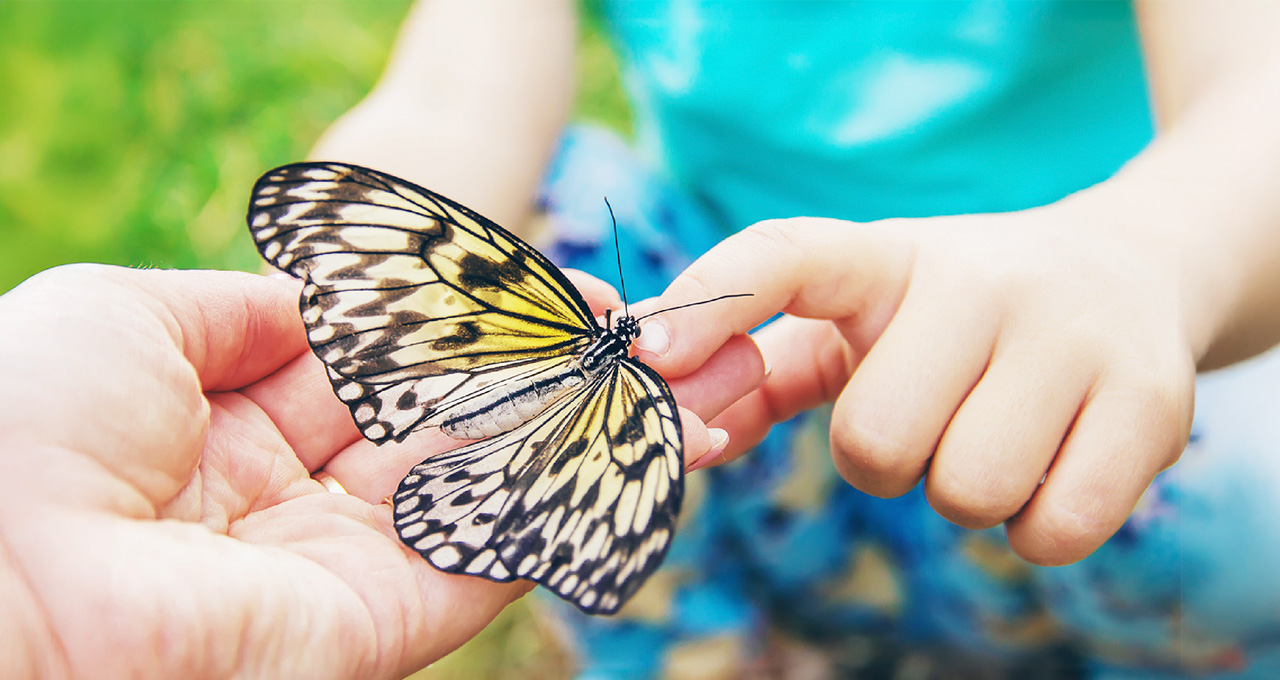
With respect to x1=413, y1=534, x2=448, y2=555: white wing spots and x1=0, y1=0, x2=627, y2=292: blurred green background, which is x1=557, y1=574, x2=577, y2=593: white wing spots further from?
x1=0, y1=0, x2=627, y2=292: blurred green background

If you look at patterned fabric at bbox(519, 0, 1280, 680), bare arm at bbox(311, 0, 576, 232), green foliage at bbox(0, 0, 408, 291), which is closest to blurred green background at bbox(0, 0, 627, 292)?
green foliage at bbox(0, 0, 408, 291)

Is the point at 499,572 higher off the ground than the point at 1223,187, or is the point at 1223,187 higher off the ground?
the point at 1223,187

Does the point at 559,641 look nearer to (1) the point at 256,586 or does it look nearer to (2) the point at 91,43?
(1) the point at 256,586

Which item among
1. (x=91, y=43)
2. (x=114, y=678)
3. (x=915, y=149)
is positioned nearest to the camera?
(x=114, y=678)

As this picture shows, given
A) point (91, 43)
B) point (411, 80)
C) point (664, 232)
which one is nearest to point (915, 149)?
point (664, 232)

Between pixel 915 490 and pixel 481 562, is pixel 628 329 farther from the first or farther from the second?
pixel 915 490

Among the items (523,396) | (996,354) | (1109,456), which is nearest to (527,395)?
(523,396)

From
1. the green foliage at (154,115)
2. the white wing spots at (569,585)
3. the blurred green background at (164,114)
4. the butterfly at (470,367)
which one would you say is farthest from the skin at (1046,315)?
the green foliage at (154,115)
